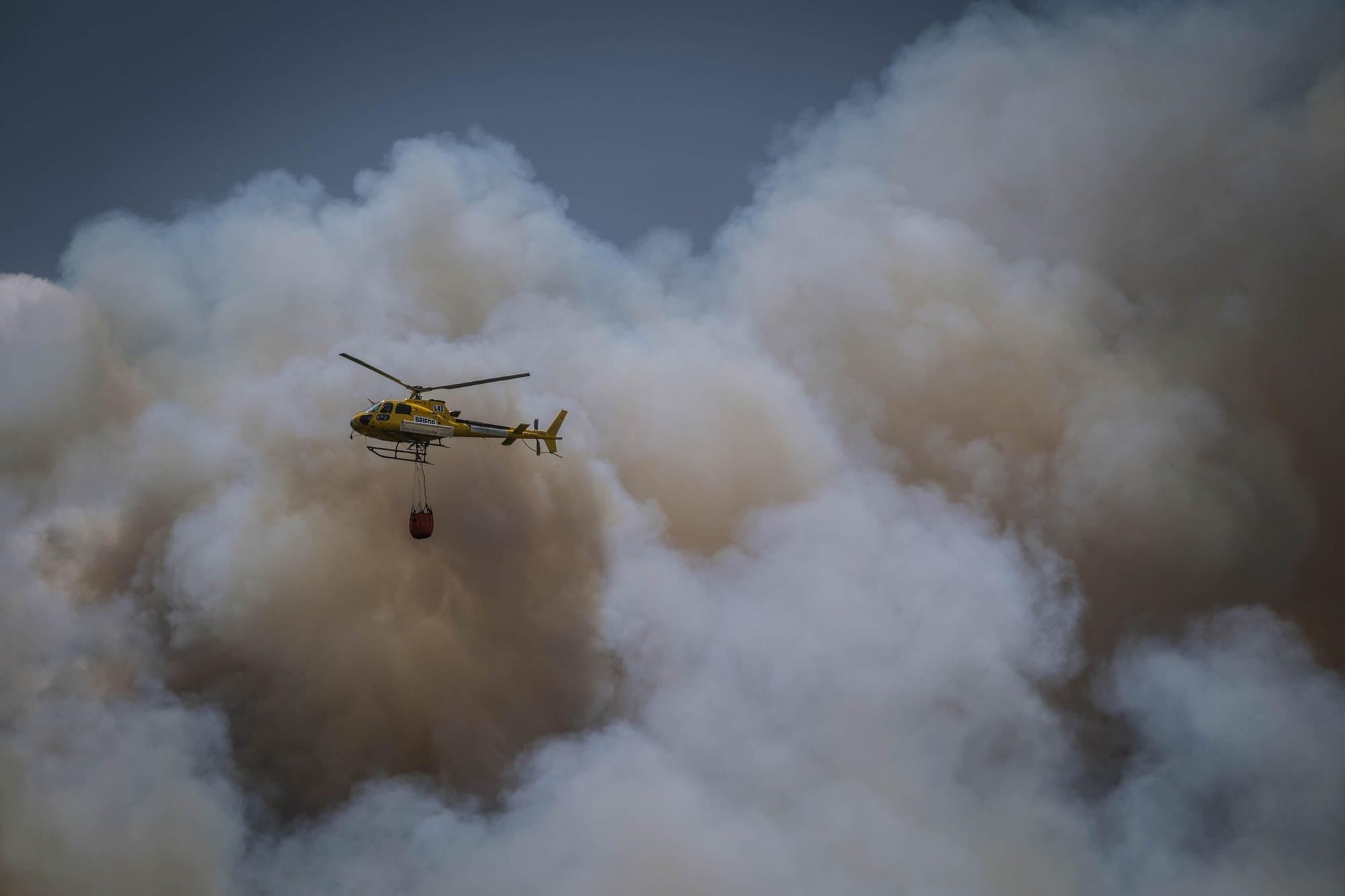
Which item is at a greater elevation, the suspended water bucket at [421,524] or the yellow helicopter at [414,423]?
the yellow helicopter at [414,423]

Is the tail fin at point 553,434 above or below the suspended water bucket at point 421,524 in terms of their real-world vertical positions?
above

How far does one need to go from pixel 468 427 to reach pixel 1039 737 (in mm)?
37866

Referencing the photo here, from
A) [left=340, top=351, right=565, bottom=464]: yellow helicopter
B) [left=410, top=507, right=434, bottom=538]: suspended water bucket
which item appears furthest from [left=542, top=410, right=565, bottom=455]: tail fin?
[left=410, top=507, right=434, bottom=538]: suspended water bucket

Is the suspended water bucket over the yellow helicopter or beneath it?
beneath

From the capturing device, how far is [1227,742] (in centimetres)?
4581

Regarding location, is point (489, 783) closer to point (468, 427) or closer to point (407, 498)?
point (407, 498)

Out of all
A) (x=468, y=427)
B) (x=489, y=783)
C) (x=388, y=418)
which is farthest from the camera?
(x=489, y=783)

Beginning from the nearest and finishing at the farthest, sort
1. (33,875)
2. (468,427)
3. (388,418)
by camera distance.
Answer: (388,418)
(468,427)
(33,875)

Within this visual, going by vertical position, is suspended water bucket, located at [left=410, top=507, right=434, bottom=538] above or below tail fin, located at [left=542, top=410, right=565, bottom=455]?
below

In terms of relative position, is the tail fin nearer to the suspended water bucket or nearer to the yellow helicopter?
the yellow helicopter

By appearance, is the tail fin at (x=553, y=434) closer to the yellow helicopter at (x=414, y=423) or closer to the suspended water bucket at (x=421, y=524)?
the yellow helicopter at (x=414, y=423)

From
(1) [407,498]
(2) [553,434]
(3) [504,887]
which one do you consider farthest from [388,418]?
(3) [504,887]

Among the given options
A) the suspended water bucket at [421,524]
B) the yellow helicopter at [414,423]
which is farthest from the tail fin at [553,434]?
the suspended water bucket at [421,524]

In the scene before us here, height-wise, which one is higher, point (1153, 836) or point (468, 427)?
point (468, 427)
